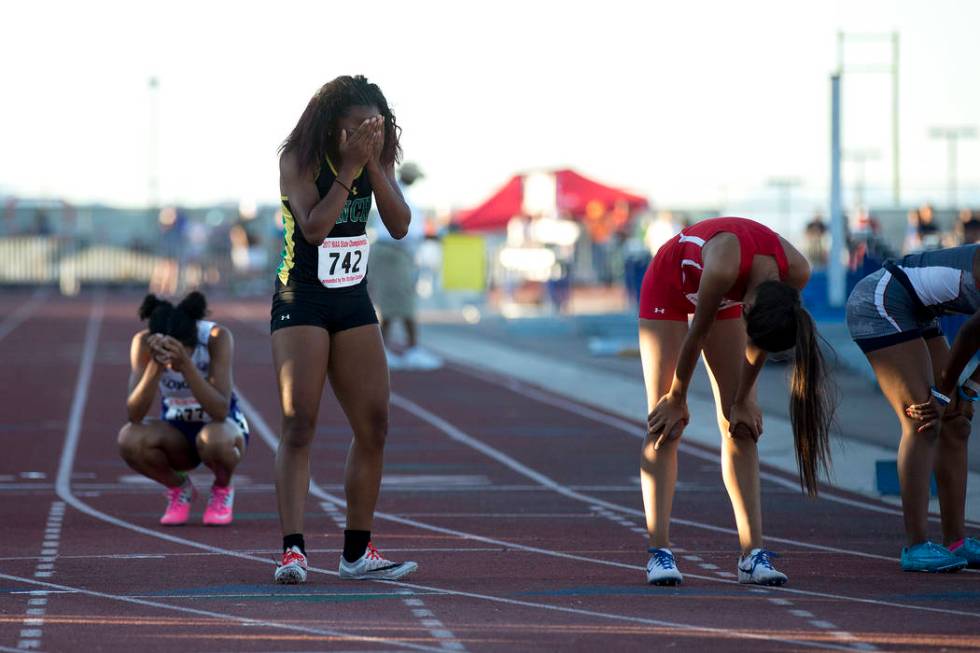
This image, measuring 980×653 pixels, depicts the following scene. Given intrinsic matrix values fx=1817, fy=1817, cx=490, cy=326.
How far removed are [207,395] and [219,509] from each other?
0.58 meters

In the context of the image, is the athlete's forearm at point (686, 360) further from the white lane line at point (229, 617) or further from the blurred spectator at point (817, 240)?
the blurred spectator at point (817, 240)

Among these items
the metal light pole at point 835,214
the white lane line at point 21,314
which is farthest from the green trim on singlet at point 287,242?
the white lane line at point 21,314

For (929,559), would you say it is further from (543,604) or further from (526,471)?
(526,471)

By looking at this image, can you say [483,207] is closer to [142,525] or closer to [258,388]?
[258,388]

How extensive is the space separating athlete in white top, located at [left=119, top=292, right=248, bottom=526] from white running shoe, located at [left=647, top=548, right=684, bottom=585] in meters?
Answer: 2.82

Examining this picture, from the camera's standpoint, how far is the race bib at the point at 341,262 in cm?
685

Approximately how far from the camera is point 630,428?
46.8ft

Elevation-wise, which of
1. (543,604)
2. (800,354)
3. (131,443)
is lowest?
(543,604)

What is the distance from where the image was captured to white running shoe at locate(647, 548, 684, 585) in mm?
6797

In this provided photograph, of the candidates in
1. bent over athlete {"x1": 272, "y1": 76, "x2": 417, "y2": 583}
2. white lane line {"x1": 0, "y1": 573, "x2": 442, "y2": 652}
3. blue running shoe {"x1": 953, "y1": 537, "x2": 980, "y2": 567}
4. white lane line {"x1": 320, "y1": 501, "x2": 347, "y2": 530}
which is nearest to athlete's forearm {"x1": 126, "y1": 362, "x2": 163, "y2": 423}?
white lane line {"x1": 320, "y1": 501, "x2": 347, "y2": 530}

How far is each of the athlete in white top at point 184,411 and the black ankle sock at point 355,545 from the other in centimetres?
195

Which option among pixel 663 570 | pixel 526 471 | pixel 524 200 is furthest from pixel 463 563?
pixel 524 200

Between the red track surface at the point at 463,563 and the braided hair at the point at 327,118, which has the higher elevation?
the braided hair at the point at 327,118

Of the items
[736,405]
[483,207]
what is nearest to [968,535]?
[736,405]
